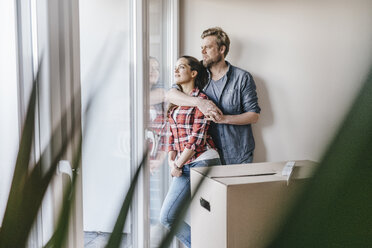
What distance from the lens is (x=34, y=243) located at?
0.88 m

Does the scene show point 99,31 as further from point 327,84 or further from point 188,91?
point 327,84

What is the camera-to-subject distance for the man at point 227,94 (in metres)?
2.21

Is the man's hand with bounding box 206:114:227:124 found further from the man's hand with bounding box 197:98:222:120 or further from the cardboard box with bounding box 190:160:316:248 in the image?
the cardboard box with bounding box 190:160:316:248

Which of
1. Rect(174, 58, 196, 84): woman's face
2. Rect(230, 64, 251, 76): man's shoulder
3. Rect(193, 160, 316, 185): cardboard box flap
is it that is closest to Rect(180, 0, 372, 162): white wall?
Rect(230, 64, 251, 76): man's shoulder

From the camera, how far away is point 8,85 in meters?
0.82

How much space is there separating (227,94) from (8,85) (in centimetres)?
154

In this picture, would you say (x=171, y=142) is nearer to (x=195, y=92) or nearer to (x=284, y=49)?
(x=195, y=92)

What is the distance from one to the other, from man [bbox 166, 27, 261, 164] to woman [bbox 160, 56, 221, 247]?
3.5 inches

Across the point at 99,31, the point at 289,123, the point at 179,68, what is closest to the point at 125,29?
the point at 99,31

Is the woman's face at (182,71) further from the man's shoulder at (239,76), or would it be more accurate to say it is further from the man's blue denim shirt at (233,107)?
the man's shoulder at (239,76)

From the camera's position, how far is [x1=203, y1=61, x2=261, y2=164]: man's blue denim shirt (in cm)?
221

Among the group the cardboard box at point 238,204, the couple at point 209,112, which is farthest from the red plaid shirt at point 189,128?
the cardboard box at point 238,204

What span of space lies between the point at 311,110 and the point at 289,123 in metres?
0.17

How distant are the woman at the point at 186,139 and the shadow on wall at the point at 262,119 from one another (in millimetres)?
494
